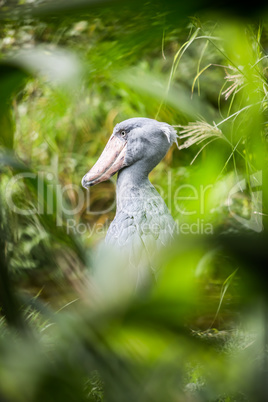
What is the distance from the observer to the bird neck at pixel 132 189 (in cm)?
87

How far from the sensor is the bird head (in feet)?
2.91

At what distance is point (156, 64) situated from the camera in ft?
5.44

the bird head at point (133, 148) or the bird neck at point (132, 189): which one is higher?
the bird head at point (133, 148)

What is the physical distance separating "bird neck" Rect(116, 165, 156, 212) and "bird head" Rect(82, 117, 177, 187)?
15 millimetres

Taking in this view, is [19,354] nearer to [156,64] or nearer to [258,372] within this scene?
[258,372]

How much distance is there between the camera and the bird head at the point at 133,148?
886 millimetres

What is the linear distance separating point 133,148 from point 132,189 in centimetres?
8

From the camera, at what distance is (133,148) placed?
0.90m

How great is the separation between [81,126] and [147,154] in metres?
0.96

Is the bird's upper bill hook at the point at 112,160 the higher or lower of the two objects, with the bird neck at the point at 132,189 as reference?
higher

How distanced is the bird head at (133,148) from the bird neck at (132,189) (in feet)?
0.05

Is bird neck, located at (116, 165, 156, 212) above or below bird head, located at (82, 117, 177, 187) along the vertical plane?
below

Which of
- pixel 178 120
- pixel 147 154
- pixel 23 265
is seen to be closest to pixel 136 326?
pixel 23 265

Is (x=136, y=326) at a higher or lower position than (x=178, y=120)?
higher
